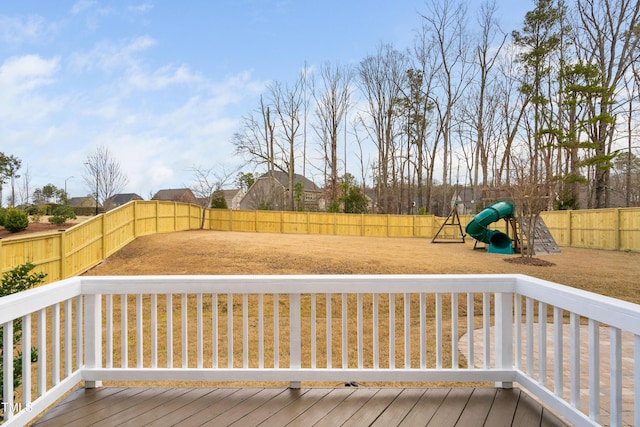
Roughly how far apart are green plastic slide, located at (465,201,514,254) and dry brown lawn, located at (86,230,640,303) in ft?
1.76

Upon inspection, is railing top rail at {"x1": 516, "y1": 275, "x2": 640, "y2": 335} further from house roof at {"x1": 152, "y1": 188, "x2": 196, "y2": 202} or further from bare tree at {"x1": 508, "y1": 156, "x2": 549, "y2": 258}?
house roof at {"x1": 152, "y1": 188, "x2": 196, "y2": 202}

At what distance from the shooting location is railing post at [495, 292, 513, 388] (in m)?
1.87

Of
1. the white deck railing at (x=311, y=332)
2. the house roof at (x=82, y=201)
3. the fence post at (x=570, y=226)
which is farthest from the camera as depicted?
the house roof at (x=82, y=201)

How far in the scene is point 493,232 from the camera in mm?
9984

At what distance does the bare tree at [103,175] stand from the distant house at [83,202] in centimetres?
151

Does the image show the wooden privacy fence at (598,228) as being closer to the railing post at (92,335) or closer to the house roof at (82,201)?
the railing post at (92,335)

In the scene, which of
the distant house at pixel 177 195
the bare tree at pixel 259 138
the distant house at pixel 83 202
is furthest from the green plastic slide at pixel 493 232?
the distant house at pixel 83 202

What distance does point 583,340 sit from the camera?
362cm

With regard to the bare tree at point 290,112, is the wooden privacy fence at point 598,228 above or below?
below

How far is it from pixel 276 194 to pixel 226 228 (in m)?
4.47

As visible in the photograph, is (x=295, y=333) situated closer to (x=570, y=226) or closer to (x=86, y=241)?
(x=86, y=241)

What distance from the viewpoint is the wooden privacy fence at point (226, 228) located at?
21.0 feet

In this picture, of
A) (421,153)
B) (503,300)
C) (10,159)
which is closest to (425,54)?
(421,153)

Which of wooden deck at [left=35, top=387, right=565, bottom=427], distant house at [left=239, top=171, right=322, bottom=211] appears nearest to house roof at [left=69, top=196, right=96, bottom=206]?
distant house at [left=239, top=171, right=322, bottom=211]
